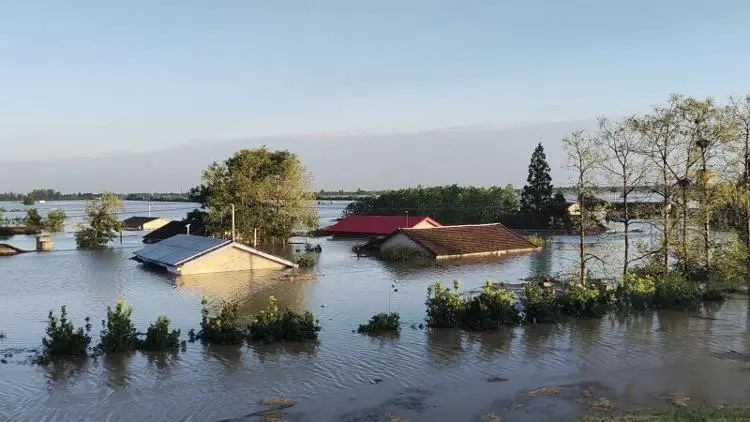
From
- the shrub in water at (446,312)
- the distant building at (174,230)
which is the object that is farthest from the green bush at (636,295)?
the distant building at (174,230)

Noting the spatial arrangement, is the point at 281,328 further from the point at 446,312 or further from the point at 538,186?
the point at 538,186

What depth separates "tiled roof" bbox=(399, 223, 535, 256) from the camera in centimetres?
3603

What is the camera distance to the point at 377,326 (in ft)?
51.3

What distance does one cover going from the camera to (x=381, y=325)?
51.4 ft

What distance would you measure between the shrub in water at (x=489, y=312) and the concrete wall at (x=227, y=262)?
14902 millimetres

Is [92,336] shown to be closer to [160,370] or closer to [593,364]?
[160,370]

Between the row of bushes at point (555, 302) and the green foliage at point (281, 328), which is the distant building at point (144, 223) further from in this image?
the green foliage at point (281, 328)

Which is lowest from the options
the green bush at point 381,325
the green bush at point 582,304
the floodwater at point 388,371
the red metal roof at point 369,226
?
the floodwater at point 388,371

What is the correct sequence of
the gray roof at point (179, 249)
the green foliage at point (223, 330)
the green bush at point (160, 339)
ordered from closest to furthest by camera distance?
the green bush at point (160, 339) → the green foliage at point (223, 330) → the gray roof at point (179, 249)

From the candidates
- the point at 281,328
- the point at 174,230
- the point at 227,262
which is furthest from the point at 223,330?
the point at 174,230

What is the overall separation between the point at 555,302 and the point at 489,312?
2229 millimetres

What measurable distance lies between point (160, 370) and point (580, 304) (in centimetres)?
1074

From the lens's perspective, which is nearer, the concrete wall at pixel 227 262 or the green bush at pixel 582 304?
the green bush at pixel 582 304

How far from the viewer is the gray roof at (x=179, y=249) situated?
93.5 ft
